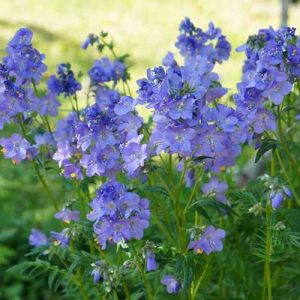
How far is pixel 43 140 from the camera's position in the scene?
2.66 meters

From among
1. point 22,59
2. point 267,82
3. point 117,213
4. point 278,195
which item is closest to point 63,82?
point 22,59

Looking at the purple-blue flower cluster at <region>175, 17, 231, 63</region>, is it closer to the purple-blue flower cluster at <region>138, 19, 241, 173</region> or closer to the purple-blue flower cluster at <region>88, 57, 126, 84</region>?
the purple-blue flower cluster at <region>88, 57, 126, 84</region>

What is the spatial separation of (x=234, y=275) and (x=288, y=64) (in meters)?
1.13

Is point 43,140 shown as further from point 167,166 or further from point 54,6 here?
point 54,6

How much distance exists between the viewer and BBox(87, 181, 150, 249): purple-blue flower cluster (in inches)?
79.4

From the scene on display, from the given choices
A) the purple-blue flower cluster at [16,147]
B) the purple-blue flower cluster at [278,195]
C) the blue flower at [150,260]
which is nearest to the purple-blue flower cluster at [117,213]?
the blue flower at [150,260]

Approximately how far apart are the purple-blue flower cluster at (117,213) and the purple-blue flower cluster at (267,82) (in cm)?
43

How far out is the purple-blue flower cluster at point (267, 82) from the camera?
6.77 feet

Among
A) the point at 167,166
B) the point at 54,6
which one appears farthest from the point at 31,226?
the point at 54,6

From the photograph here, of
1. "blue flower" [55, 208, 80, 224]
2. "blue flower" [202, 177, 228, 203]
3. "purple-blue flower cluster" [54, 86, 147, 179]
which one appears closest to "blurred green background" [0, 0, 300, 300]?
"blue flower" [55, 208, 80, 224]

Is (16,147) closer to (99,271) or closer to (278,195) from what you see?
(99,271)

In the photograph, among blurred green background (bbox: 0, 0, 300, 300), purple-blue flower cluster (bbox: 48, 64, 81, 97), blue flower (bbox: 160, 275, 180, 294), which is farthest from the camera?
blurred green background (bbox: 0, 0, 300, 300)

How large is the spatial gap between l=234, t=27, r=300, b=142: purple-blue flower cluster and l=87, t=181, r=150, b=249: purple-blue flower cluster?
427mm

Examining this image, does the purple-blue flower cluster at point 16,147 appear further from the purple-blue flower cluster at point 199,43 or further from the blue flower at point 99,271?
the purple-blue flower cluster at point 199,43
